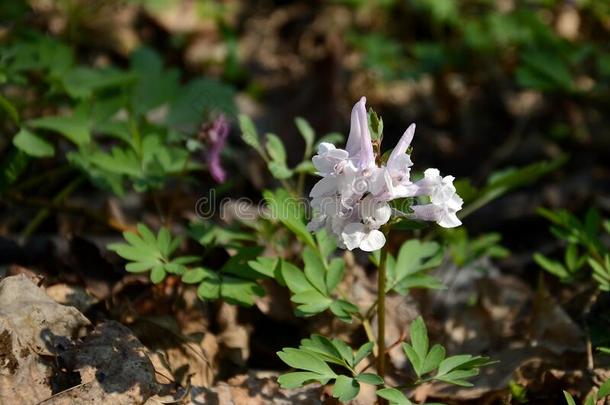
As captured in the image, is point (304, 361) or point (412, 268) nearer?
point (304, 361)

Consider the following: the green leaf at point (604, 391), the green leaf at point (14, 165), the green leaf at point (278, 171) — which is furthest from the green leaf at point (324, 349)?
the green leaf at point (14, 165)

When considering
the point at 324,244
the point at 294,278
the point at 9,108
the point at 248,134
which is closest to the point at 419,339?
the point at 294,278

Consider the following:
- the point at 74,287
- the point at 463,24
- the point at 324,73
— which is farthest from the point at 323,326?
the point at 463,24

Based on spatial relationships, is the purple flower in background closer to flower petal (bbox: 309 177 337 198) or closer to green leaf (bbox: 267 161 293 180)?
green leaf (bbox: 267 161 293 180)

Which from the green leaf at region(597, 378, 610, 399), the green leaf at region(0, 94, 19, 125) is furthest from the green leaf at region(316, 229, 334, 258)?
Result: the green leaf at region(0, 94, 19, 125)

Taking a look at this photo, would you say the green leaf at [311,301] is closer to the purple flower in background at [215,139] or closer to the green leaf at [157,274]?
the green leaf at [157,274]

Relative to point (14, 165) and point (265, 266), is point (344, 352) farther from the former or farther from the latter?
point (14, 165)

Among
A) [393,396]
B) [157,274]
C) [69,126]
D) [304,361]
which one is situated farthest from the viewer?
[69,126]
